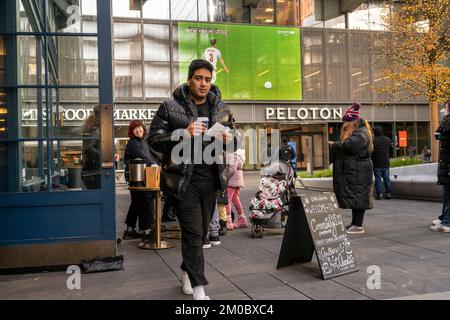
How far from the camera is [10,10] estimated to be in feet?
18.0

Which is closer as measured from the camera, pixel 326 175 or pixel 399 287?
pixel 399 287

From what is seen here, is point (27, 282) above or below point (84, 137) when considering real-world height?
below

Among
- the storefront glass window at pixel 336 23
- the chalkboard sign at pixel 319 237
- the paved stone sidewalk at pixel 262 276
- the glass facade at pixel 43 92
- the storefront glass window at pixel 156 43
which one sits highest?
the storefront glass window at pixel 336 23

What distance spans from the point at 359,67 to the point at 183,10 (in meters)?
13.0

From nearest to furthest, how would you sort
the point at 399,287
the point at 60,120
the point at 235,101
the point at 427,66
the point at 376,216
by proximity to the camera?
the point at 399,287 → the point at 60,120 → the point at 376,216 → the point at 427,66 → the point at 235,101

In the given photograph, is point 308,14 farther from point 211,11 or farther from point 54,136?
point 54,136

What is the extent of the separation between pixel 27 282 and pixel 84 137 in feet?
6.02

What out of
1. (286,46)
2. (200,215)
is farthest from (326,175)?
(286,46)

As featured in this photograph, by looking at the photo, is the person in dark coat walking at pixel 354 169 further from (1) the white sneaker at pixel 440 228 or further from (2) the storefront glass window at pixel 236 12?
(2) the storefront glass window at pixel 236 12

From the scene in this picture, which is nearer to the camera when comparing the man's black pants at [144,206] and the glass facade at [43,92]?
the glass facade at [43,92]

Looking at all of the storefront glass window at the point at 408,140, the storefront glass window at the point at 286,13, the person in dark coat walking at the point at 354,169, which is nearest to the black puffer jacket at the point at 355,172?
the person in dark coat walking at the point at 354,169

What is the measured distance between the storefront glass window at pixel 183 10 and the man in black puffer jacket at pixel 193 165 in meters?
26.0

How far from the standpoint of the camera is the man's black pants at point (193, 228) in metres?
3.77

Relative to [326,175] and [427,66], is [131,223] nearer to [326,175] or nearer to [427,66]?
[326,175]
